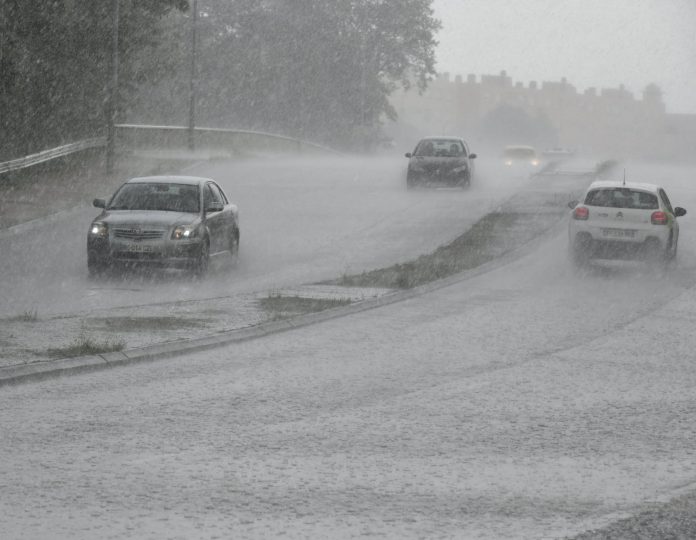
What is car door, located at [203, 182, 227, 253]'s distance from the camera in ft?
70.4

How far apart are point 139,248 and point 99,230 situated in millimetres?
724

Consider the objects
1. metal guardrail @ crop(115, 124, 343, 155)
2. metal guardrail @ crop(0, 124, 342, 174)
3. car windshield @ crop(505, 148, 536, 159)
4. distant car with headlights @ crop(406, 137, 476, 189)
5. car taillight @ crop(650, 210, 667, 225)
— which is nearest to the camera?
car taillight @ crop(650, 210, 667, 225)

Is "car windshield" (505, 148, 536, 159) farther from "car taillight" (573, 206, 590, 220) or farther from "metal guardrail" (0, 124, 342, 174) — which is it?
"car taillight" (573, 206, 590, 220)

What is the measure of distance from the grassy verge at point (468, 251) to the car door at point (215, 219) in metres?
2.32

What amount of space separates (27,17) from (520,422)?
32.8 meters

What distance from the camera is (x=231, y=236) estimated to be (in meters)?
22.7

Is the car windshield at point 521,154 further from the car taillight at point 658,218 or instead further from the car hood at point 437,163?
the car taillight at point 658,218

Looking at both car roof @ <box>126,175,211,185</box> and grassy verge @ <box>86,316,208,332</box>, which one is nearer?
grassy verge @ <box>86,316,208,332</box>

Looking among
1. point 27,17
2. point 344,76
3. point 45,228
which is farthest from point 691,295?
point 344,76

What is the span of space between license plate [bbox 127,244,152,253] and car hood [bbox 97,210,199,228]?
0.38 m

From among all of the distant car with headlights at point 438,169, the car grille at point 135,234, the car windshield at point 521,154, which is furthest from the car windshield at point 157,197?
the car windshield at point 521,154

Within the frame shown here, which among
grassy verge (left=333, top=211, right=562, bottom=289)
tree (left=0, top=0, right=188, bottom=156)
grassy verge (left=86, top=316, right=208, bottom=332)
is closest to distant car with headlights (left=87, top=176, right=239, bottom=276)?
grassy verge (left=333, top=211, right=562, bottom=289)

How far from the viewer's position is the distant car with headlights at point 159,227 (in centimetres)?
2027

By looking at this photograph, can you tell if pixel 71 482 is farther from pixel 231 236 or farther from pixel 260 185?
pixel 260 185
